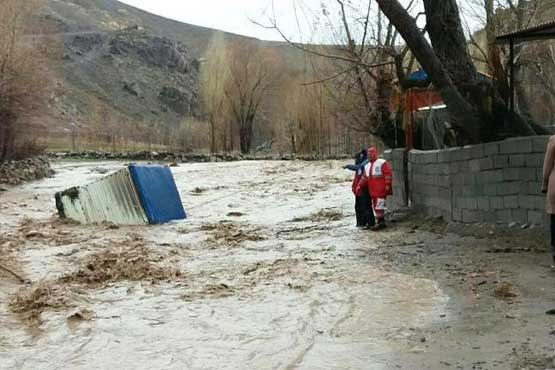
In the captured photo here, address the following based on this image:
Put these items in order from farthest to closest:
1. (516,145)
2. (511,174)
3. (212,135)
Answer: (212,135) → (511,174) → (516,145)

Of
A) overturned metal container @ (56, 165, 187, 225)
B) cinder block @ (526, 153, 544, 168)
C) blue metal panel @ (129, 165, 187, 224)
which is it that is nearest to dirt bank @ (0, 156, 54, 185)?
overturned metal container @ (56, 165, 187, 225)

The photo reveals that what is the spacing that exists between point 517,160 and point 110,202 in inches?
384

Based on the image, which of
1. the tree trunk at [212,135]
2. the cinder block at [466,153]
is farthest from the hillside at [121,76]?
the cinder block at [466,153]

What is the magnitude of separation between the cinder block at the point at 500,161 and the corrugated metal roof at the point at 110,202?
8720 millimetres

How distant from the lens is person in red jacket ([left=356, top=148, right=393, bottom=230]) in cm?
1307

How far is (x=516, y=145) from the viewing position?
10.2 meters

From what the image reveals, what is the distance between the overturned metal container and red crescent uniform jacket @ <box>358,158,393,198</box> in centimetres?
576

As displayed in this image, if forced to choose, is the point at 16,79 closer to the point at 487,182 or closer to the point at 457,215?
the point at 457,215

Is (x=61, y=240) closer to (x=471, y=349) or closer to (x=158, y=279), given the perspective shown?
(x=158, y=279)

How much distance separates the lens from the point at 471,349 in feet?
18.7

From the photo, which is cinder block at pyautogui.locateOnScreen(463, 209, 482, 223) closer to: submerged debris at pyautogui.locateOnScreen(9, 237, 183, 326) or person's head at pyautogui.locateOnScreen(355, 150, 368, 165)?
person's head at pyautogui.locateOnScreen(355, 150, 368, 165)

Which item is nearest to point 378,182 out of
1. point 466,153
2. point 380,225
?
point 380,225

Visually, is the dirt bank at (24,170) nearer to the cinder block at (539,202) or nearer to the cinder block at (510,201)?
the cinder block at (510,201)

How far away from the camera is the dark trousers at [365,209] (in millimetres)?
13438
